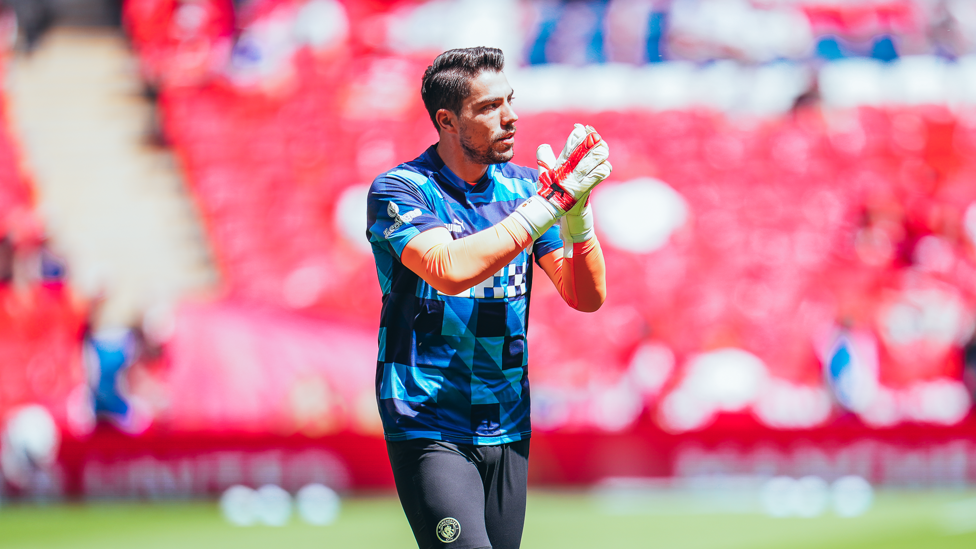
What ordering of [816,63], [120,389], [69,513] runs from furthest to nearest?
[816,63], [120,389], [69,513]

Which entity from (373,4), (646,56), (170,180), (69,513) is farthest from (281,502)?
(646,56)

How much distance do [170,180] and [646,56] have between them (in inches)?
201

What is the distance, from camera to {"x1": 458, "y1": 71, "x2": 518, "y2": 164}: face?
2.20 metres

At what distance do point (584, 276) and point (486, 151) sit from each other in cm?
42

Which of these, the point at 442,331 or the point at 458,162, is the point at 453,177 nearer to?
the point at 458,162

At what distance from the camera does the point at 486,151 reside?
7.32 ft


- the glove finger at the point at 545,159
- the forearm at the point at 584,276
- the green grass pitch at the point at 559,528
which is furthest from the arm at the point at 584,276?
the green grass pitch at the point at 559,528

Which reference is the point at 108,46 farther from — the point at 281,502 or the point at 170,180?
the point at 281,502

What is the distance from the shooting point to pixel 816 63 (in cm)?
919

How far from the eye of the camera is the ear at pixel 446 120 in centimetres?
226

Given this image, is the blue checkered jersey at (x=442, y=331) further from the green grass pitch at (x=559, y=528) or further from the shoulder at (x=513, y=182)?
the green grass pitch at (x=559, y=528)

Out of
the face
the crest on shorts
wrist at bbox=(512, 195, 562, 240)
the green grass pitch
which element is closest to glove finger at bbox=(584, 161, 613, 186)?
wrist at bbox=(512, 195, 562, 240)

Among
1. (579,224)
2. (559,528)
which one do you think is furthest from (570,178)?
(559,528)

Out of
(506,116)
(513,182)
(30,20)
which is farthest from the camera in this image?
(30,20)
